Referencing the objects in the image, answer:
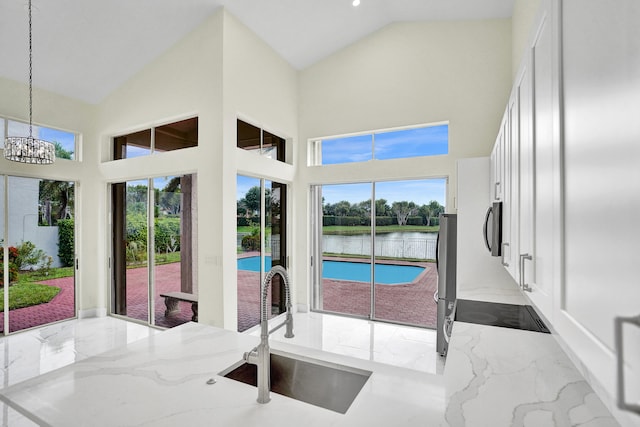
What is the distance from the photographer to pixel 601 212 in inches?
20.9

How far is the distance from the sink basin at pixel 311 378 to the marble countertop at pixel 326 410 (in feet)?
0.14

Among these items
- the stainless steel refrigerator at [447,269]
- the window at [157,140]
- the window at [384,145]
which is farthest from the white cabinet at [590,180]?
the window at [157,140]

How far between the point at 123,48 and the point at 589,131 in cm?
479

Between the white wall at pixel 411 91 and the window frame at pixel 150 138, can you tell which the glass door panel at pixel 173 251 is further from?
the white wall at pixel 411 91

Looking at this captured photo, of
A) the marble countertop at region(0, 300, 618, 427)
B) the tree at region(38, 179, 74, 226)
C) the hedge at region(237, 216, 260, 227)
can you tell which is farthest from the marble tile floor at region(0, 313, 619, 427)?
the hedge at region(237, 216, 260, 227)

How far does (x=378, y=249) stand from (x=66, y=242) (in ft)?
15.3

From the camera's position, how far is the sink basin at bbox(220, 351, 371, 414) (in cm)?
144

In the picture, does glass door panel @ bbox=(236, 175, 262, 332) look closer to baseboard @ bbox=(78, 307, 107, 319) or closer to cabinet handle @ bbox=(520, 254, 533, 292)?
baseboard @ bbox=(78, 307, 107, 319)

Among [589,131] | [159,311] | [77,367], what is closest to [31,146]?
[159,311]

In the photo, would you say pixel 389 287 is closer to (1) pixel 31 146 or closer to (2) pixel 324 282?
(2) pixel 324 282

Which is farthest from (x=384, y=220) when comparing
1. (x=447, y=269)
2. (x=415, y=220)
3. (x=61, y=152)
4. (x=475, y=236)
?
(x=61, y=152)

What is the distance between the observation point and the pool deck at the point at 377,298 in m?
4.09

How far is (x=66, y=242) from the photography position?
448 centimetres

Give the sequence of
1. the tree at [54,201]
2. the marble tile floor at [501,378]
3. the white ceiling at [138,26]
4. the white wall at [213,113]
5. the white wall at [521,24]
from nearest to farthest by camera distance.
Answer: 1. the marble tile floor at [501,378]
2. the white wall at [521,24]
3. the white ceiling at [138,26]
4. the white wall at [213,113]
5. the tree at [54,201]
